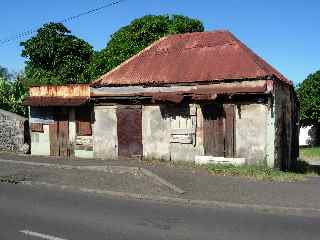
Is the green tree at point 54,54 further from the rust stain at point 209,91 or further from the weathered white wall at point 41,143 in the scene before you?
the rust stain at point 209,91

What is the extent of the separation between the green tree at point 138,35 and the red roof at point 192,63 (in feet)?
44.3

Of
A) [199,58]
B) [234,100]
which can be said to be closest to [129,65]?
[199,58]

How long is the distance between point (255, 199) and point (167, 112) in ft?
24.1

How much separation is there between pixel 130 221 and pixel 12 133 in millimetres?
14798

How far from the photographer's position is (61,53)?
46.4 meters

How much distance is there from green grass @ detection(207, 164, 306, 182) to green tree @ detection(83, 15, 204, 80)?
20081mm

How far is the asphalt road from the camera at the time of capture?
7.48 meters

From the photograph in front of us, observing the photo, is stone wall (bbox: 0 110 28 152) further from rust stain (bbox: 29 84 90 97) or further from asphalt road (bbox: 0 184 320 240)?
asphalt road (bbox: 0 184 320 240)

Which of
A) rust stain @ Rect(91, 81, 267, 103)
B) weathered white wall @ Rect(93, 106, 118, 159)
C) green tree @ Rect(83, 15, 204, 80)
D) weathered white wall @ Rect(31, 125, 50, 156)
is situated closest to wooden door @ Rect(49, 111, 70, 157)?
weathered white wall @ Rect(31, 125, 50, 156)

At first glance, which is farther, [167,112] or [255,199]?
[167,112]

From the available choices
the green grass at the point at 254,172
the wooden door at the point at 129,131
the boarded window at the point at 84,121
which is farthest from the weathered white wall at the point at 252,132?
the boarded window at the point at 84,121

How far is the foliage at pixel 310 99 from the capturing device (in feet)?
140

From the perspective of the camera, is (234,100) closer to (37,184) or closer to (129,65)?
(129,65)

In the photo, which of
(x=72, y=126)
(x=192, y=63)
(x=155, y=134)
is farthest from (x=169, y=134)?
(x=72, y=126)
